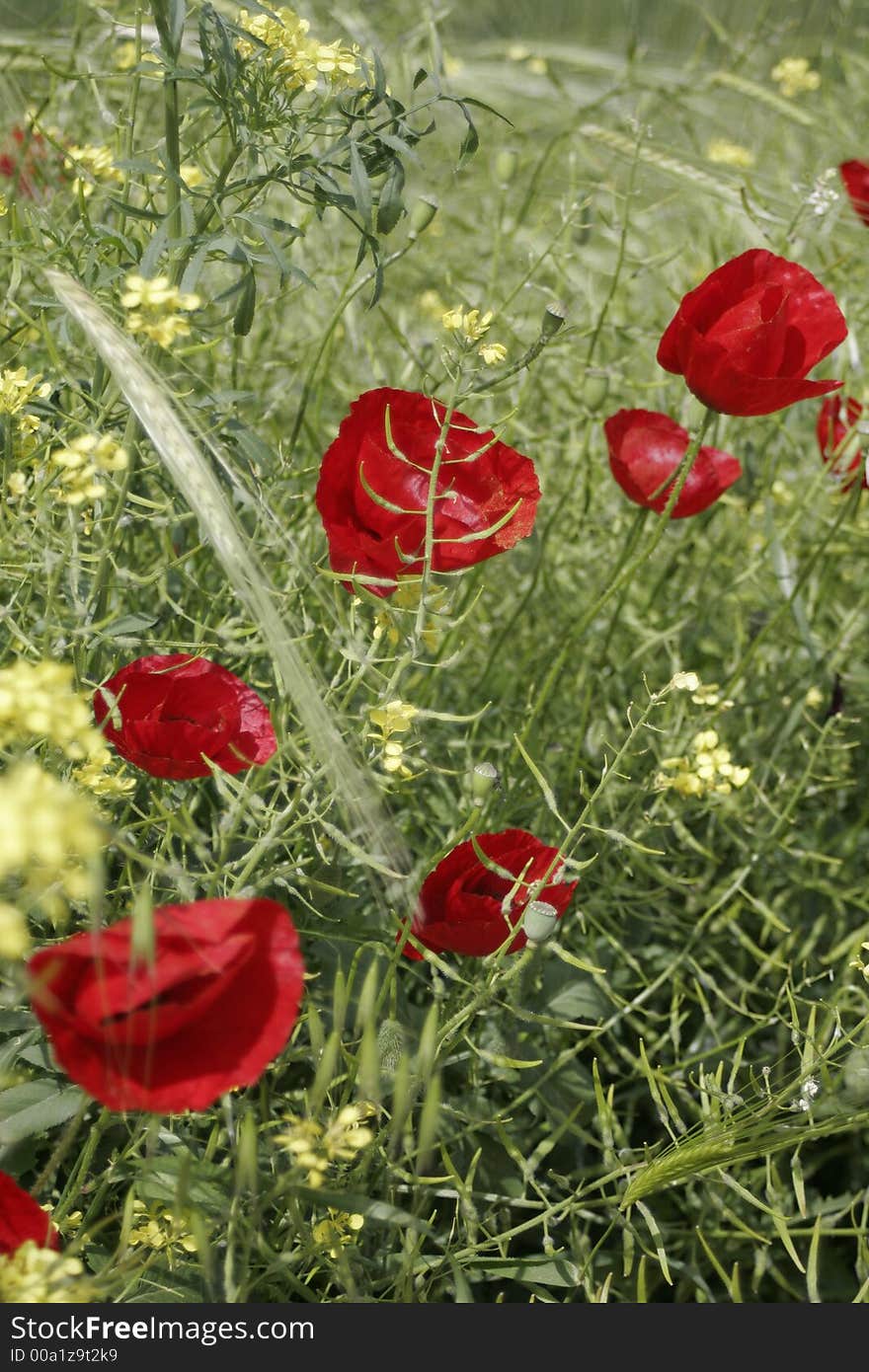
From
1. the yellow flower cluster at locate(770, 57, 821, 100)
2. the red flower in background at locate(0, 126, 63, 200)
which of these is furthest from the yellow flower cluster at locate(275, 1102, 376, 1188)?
the yellow flower cluster at locate(770, 57, 821, 100)

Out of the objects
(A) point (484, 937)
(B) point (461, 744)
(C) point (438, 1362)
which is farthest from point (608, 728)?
(C) point (438, 1362)

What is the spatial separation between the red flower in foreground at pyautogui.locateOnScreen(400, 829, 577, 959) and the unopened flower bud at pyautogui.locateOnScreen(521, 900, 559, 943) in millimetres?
14

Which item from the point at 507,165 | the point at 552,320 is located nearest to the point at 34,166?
the point at 507,165

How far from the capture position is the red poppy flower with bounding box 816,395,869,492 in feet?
2.78

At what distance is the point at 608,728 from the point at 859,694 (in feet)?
0.77

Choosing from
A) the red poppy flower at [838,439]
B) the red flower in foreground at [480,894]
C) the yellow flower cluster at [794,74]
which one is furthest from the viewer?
the yellow flower cluster at [794,74]

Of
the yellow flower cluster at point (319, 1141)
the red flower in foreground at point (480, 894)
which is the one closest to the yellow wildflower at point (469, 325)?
the red flower in foreground at point (480, 894)

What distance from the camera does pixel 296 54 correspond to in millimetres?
556

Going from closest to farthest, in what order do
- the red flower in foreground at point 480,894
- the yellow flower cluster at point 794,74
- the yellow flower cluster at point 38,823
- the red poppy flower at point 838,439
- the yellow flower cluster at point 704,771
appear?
the yellow flower cluster at point 38,823
the red flower in foreground at point 480,894
the yellow flower cluster at point 704,771
the red poppy flower at point 838,439
the yellow flower cluster at point 794,74

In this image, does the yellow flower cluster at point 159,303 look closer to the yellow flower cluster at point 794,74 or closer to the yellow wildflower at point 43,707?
the yellow wildflower at point 43,707

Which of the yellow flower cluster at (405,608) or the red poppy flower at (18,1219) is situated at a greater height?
the yellow flower cluster at (405,608)

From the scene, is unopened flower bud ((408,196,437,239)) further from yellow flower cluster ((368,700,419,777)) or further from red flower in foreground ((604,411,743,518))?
yellow flower cluster ((368,700,419,777))

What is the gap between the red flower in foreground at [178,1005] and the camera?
0.36m

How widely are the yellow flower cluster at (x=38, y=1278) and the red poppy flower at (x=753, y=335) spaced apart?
485 mm
